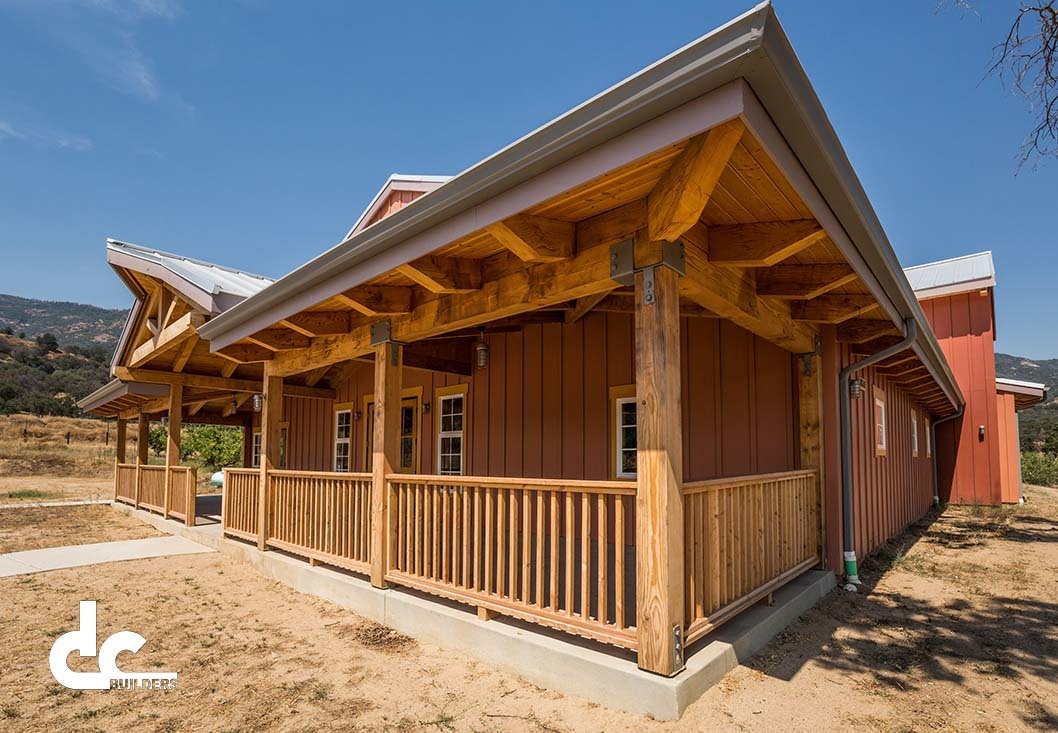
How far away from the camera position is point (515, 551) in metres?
3.56

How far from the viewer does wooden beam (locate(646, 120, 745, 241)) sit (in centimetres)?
224

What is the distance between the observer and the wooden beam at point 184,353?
27.7ft

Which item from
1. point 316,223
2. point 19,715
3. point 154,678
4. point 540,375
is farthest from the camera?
point 316,223

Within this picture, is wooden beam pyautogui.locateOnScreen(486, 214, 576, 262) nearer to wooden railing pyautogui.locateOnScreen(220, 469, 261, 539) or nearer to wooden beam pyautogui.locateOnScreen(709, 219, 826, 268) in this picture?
wooden beam pyautogui.locateOnScreen(709, 219, 826, 268)

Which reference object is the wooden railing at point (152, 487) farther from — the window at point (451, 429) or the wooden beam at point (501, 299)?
the wooden beam at point (501, 299)

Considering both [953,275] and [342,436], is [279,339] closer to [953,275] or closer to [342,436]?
[342,436]

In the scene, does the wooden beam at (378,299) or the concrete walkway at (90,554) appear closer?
the wooden beam at (378,299)

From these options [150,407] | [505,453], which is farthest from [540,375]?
[150,407]

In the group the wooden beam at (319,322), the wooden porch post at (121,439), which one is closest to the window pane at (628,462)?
the wooden beam at (319,322)

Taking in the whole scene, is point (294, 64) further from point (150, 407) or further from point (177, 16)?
point (150, 407)

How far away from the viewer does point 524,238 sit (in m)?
3.11

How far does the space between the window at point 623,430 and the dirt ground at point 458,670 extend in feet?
6.93

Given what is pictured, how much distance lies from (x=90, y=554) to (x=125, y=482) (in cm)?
589

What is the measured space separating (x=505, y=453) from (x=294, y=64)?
9002 millimetres
